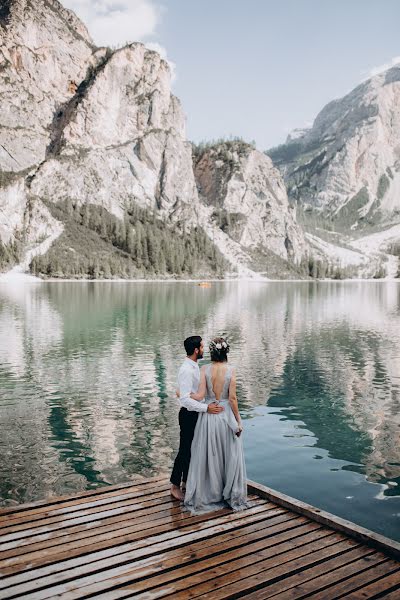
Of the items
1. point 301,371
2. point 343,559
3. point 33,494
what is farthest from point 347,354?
point 343,559

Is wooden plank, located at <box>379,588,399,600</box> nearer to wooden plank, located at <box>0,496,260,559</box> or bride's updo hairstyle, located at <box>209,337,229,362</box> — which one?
wooden plank, located at <box>0,496,260,559</box>

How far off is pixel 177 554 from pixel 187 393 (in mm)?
3261

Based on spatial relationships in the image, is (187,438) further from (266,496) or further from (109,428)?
(109,428)

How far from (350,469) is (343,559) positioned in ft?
32.4

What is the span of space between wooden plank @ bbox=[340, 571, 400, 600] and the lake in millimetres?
5529

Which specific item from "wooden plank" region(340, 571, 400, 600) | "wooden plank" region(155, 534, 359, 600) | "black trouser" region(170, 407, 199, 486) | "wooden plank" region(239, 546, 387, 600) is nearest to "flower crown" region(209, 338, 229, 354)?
"black trouser" region(170, 407, 199, 486)

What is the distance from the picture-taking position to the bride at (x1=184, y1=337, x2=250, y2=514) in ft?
36.8

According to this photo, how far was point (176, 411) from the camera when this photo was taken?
2569 cm

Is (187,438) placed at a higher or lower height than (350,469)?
higher

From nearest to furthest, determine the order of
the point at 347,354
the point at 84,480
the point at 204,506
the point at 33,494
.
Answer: the point at 204,506, the point at 33,494, the point at 84,480, the point at 347,354

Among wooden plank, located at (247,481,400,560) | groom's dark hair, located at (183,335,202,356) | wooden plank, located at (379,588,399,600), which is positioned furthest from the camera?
groom's dark hair, located at (183,335,202,356)

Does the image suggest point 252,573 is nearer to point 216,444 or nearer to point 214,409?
point 216,444

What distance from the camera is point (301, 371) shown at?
3559 centimetres

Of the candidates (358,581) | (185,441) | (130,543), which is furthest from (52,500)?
(358,581)
